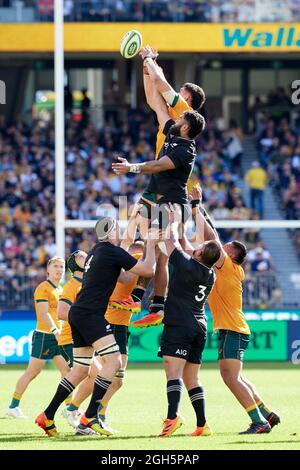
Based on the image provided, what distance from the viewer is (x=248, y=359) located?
917 inches

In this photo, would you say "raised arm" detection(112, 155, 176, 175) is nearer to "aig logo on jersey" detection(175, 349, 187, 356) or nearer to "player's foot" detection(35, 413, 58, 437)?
"aig logo on jersey" detection(175, 349, 187, 356)

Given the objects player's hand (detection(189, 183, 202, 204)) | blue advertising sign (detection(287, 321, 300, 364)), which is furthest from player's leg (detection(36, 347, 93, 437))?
blue advertising sign (detection(287, 321, 300, 364))

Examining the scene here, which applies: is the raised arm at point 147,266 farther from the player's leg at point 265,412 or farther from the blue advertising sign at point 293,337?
the blue advertising sign at point 293,337

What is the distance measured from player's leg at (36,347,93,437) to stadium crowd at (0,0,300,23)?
18.1 m

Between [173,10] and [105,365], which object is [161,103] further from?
[173,10]

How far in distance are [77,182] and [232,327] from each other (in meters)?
16.8

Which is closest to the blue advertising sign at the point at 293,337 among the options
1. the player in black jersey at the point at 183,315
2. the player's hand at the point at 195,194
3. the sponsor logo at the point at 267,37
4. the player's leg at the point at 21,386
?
the sponsor logo at the point at 267,37

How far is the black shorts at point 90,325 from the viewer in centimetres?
1180

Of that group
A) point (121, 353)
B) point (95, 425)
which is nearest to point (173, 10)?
point (121, 353)

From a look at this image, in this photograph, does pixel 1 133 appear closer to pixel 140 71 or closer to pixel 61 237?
pixel 140 71

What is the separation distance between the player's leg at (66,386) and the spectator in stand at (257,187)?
56.8ft

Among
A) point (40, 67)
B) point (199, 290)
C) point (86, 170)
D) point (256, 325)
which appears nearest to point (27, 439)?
point (199, 290)

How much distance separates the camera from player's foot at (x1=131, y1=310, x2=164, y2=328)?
1190cm
